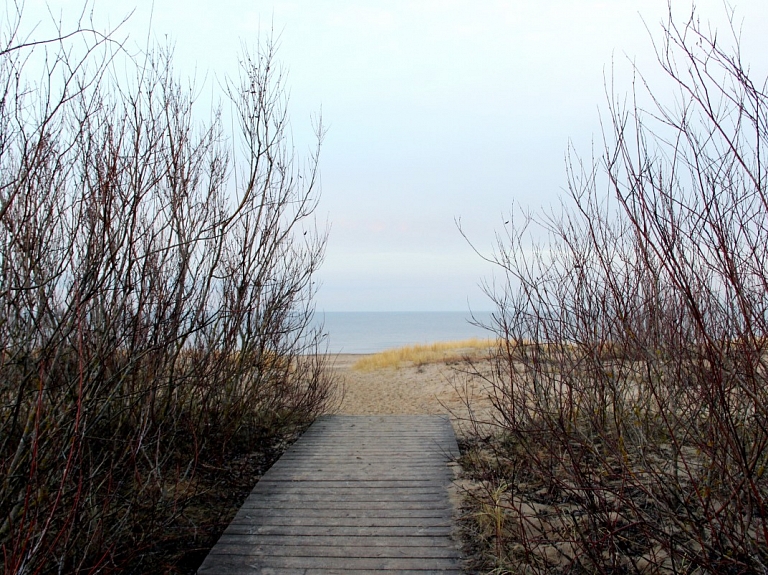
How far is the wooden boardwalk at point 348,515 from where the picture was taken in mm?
3623

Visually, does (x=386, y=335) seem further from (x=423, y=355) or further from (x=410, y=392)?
(x=410, y=392)

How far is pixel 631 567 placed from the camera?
3.33 metres

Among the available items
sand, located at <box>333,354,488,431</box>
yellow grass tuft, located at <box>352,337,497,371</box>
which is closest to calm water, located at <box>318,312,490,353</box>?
yellow grass tuft, located at <box>352,337,497,371</box>

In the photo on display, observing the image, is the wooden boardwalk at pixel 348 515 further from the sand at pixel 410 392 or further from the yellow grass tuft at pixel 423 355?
the yellow grass tuft at pixel 423 355

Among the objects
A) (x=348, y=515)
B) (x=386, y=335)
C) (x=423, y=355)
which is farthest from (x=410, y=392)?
(x=386, y=335)

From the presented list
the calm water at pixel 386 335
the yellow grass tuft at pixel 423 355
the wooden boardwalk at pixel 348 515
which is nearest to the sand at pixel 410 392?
the yellow grass tuft at pixel 423 355

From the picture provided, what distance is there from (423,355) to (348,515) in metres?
16.4

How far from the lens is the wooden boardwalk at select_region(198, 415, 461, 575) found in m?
3.62

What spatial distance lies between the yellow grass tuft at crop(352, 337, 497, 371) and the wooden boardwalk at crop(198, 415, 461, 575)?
1161 centimetres

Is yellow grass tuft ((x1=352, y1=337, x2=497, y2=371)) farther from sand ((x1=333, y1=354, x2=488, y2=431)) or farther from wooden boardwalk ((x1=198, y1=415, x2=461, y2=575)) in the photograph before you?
wooden boardwalk ((x1=198, y1=415, x2=461, y2=575))

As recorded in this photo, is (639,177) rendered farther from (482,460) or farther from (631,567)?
(482,460)

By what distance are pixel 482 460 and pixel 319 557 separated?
2158mm

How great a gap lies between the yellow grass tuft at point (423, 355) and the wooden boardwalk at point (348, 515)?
11.6m

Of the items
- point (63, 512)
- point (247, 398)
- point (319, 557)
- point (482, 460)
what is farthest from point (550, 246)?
point (63, 512)
